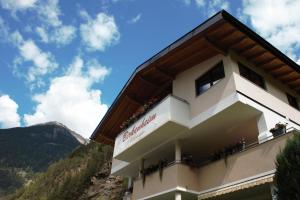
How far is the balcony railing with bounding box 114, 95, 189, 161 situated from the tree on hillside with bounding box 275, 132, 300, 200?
21.7ft

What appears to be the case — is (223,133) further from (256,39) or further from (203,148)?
(256,39)

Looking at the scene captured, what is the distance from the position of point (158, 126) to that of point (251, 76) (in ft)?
17.5

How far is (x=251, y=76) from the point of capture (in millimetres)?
16297

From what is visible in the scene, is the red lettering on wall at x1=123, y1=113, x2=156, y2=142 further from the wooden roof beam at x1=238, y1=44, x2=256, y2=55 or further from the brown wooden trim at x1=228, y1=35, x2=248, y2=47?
the wooden roof beam at x1=238, y1=44, x2=256, y2=55

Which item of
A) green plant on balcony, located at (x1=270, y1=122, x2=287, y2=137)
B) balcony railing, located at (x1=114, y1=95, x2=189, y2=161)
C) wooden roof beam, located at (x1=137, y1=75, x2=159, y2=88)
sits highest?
wooden roof beam, located at (x1=137, y1=75, x2=159, y2=88)

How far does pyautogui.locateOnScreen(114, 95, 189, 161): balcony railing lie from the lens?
52.3ft

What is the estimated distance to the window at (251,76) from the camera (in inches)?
630

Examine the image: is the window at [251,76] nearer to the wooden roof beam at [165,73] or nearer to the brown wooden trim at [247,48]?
the brown wooden trim at [247,48]

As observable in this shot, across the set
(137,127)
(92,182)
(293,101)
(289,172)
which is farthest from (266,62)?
(92,182)

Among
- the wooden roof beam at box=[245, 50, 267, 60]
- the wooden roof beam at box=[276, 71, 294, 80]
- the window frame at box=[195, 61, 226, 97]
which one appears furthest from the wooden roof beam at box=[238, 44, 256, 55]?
the wooden roof beam at box=[276, 71, 294, 80]

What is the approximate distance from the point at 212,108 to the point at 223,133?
186cm

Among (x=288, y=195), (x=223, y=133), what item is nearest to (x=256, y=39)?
(x=223, y=133)

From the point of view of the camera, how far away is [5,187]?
135 metres

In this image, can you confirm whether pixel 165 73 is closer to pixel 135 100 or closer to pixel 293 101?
pixel 135 100
